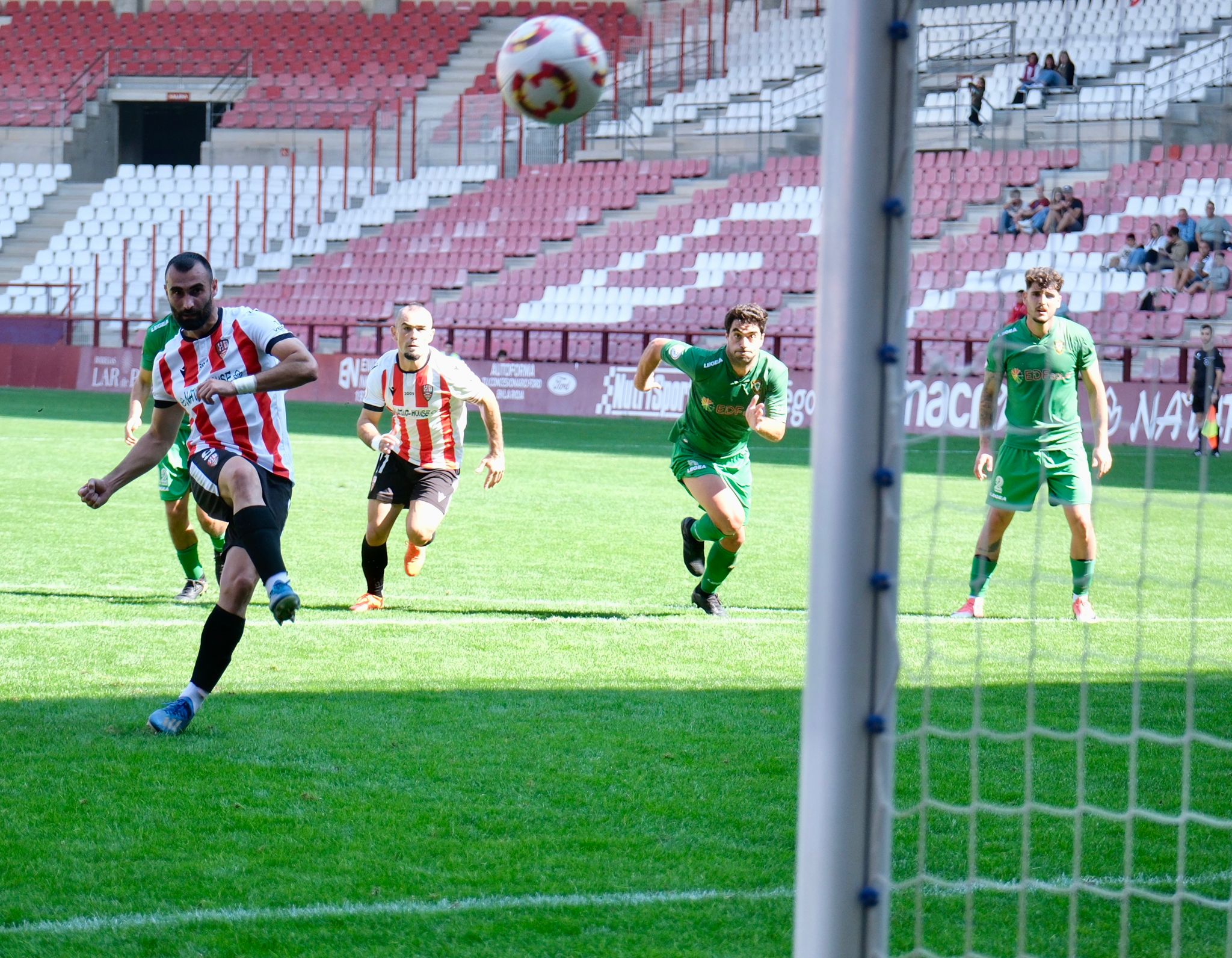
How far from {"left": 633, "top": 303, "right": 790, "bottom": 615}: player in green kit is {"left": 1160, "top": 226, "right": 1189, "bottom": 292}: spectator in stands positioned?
15.5 meters

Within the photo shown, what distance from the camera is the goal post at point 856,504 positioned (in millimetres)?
2811

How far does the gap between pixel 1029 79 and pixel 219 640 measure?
24.2 metres

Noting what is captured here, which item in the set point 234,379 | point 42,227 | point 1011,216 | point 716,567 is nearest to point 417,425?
point 716,567

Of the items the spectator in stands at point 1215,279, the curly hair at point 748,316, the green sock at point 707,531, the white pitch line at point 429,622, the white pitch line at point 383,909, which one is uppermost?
the spectator in stands at point 1215,279

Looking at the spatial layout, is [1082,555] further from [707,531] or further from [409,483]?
[409,483]

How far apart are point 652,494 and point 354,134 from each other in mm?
24283

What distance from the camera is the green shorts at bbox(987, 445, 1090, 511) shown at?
841cm

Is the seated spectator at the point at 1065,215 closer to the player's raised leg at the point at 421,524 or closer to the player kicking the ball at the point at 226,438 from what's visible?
the player's raised leg at the point at 421,524

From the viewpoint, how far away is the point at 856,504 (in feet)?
9.27

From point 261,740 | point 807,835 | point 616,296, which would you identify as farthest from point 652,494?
point 616,296

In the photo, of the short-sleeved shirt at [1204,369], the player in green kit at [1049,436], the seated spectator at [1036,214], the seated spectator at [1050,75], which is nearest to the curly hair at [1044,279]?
the player in green kit at [1049,436]

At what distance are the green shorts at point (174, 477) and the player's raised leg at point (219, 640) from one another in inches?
115

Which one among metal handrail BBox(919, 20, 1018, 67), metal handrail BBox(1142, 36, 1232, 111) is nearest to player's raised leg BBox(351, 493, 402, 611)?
metal handrail BBox(1142, 36, 1232, 111)

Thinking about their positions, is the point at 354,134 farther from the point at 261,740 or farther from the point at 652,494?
the point at 261,740
